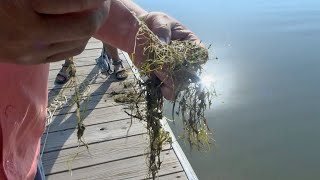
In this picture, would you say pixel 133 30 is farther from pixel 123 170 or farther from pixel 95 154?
pixel 95 154

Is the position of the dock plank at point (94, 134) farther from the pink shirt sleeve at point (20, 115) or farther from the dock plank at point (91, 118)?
the pink shirt sleeve at point (20, 115)

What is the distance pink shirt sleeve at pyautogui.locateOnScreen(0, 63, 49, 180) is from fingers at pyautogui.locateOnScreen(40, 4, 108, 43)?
0.42m

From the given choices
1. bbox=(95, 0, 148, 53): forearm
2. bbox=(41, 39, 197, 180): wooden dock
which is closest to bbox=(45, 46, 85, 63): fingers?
bbox=(95, 0, 148, 53): forearm

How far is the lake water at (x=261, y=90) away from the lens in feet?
15.7

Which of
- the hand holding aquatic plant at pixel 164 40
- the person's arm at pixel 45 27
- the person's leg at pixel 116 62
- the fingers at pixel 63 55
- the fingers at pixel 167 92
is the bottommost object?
the person's leg at pixel 116 62

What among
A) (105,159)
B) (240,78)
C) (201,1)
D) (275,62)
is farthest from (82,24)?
(201,1)

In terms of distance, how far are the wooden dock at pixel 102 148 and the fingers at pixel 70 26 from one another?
226 cm

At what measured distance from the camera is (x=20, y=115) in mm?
1119

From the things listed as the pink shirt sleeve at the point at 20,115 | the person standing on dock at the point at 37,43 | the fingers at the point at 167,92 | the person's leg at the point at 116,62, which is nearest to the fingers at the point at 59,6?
the person standing on dock at the point at 37,43

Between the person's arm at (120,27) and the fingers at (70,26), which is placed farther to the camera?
the person's arm at (120,27)

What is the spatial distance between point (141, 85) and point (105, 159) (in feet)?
5.26

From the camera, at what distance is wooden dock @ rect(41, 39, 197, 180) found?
2840 mm

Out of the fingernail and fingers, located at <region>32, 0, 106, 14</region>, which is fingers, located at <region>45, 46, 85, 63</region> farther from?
the fingernail

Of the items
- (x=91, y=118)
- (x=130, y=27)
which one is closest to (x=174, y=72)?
(x=130, y=27)
